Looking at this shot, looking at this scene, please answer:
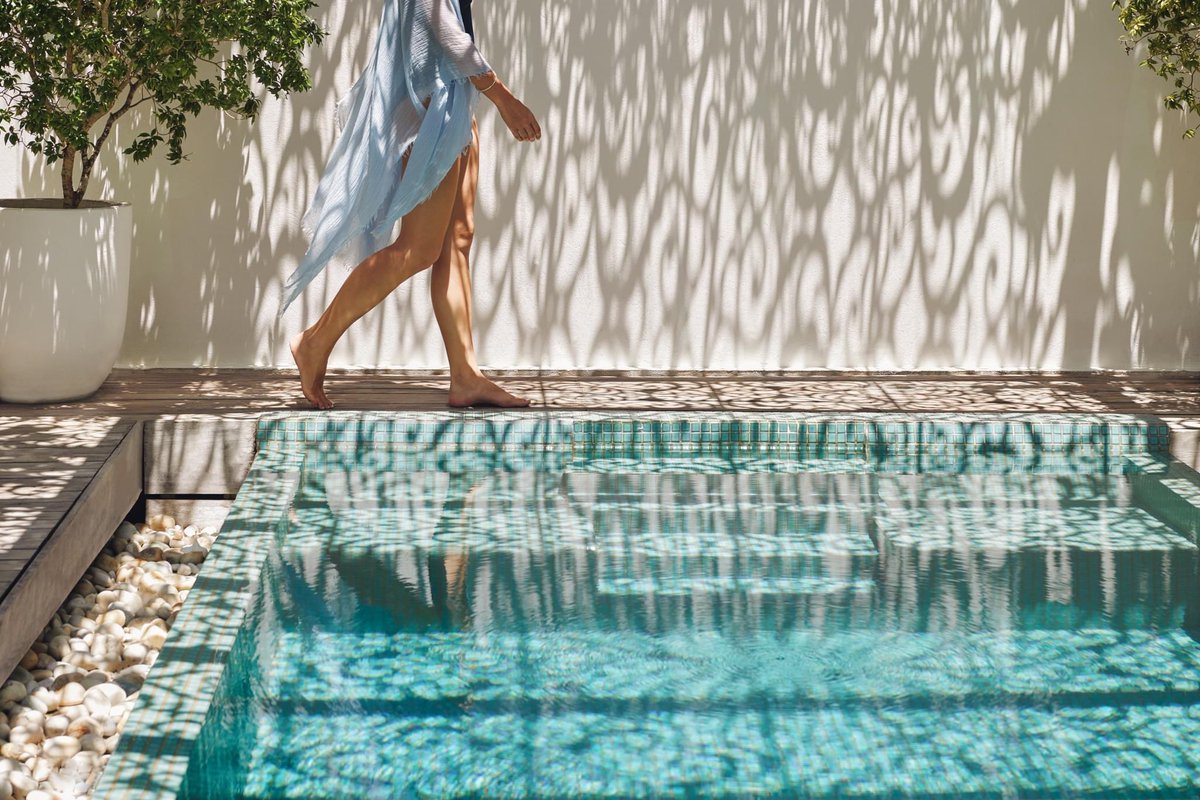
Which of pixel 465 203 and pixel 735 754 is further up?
pixel 465 203

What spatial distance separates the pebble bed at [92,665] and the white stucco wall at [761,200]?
4.80 feet

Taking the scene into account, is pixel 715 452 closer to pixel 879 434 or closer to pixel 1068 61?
pixel 879 434

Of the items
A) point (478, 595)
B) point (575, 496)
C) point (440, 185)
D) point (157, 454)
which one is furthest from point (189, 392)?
point (478, 595)

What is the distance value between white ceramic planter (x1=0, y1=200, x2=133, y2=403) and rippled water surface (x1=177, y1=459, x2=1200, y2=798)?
3.01 feet

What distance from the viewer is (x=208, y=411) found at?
3.98 m

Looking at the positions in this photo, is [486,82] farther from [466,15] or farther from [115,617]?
[115,617]

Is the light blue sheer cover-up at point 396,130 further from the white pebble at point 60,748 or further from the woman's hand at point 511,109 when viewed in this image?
the white pebble at point 60,748

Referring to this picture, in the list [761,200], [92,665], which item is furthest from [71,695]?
[761,200]

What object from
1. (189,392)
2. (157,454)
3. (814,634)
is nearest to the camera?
(814,634)

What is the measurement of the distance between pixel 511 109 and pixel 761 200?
1369 mm

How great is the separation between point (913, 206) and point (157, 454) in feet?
8.86

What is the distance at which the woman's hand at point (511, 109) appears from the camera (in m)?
3.79

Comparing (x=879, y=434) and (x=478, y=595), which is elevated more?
(x=879, y=434)

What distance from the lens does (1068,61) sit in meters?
4.87
